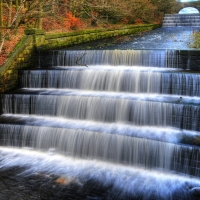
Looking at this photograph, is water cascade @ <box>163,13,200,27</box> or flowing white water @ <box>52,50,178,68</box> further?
water cascade @ <box>163,13,200,27</box>

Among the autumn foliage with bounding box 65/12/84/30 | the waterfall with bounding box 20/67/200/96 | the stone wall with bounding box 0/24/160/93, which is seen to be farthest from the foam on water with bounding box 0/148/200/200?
the autumn foliage with bounding box 65/12/84/30

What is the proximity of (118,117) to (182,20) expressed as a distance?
943 inches

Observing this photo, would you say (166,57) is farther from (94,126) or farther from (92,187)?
(92,187)

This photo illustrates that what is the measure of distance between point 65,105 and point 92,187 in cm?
374

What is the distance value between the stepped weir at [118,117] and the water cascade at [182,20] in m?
19.9

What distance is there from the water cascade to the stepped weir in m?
19.9

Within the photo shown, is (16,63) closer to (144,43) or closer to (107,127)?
(107,127)

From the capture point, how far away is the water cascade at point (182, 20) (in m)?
29.3

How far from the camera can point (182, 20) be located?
98.2 feet

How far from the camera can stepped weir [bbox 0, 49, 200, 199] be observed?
24.3ft

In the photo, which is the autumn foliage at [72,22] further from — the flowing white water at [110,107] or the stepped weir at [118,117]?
the flowing white water at [110,107]

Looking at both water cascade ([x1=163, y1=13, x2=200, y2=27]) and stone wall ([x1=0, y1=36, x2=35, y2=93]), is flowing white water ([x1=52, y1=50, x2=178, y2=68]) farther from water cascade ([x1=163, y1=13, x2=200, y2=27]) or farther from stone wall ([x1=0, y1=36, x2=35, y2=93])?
water cascade ([x1=163, y1=13, x2=200, y2=27])

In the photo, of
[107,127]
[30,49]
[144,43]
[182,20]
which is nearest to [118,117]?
[107,127]

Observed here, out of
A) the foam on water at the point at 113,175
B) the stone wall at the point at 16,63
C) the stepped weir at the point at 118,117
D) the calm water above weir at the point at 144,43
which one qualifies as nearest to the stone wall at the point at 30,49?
the stone wall at the point at 16,63
